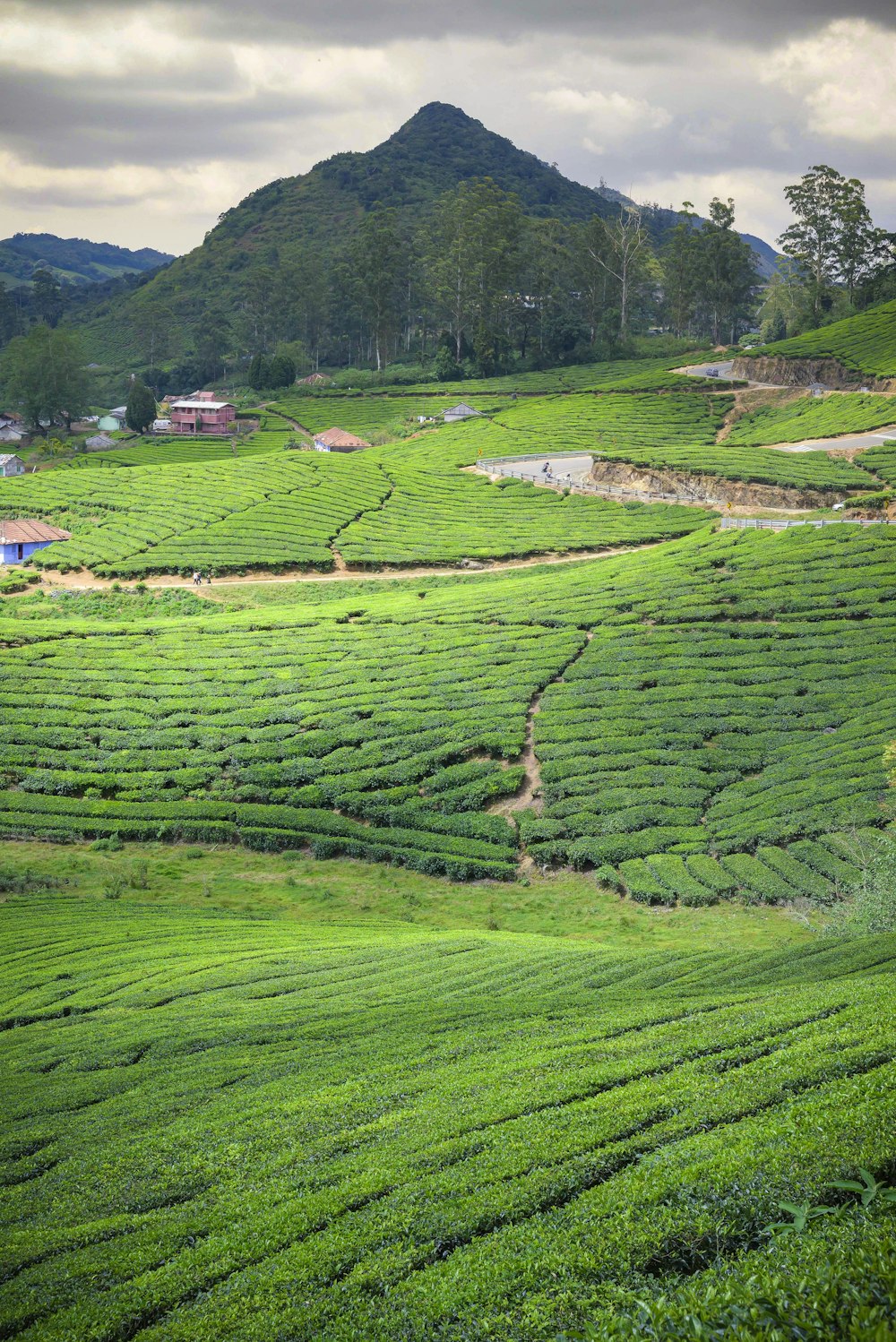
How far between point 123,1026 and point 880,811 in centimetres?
2183

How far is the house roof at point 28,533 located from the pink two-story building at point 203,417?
46.2m

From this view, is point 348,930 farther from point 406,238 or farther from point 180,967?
point 406,238

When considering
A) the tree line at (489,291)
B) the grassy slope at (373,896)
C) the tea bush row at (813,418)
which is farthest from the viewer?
the tree line at (489,291)

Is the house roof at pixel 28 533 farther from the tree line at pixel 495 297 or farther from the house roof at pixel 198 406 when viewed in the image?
the tree line at pixel 495 297

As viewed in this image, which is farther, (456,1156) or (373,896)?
(373,896)

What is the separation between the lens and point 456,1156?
1170 cm

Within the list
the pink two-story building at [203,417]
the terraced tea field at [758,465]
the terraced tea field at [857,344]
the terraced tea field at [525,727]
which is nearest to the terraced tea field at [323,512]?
the terraced tea field at [758,465]

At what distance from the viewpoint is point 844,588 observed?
43.4 metres

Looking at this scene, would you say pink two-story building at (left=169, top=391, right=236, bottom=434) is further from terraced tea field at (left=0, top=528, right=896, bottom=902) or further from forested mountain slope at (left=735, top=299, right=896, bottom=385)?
terraced tea field at (left=0, top=528, right=896, bottom=902)

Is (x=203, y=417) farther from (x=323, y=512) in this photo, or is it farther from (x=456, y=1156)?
(x=456, y=1156)

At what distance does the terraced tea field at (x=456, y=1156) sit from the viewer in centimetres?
895

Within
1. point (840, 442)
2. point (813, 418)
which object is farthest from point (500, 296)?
point (840, 442)

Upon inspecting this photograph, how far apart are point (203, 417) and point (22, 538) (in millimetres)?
51360

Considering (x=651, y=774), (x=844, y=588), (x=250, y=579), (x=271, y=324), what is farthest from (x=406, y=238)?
(x=651, y=774)
